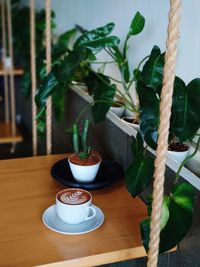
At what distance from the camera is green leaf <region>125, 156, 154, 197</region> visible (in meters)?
0.93

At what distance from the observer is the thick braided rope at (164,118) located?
69cm

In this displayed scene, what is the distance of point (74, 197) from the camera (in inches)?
40.9

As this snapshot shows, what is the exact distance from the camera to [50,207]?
3.53 ft

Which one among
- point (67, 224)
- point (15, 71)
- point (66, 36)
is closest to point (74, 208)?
point (67, 224)

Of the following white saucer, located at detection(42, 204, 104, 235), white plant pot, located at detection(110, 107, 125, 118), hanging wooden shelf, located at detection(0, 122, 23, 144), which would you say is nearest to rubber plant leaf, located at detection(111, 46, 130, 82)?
white plant pot, located at detection(110, 107, 125, 118)

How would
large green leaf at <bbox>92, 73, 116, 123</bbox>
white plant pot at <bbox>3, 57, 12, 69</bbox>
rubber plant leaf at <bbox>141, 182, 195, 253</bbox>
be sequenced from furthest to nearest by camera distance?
1. white plant pot at <bbox>3, 57, 12, 69</bbox>
2. large green leaf at <bbox>92, 73, 116, 123</bbox>
3. rubber plant leaf at <bbox>141, 182, 195, 253</bbox>

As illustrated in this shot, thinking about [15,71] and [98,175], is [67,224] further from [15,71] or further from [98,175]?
[15,71]

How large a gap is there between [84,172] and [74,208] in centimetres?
21

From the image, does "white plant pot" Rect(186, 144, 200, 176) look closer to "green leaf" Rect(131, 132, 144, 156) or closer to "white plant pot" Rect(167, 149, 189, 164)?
"white plant pot" Rect(167, 149, 189, 164)

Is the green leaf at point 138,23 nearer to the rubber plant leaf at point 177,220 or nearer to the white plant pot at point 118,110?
the white plant pot at point 118,110

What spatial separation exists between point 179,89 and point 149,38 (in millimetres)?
500

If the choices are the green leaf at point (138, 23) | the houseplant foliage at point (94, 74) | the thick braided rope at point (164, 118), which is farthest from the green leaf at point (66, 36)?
the thick braided rope at point (164, 118)

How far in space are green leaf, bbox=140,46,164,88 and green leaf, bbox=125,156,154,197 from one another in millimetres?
174

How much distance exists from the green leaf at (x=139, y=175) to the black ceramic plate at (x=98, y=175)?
0.80ft
